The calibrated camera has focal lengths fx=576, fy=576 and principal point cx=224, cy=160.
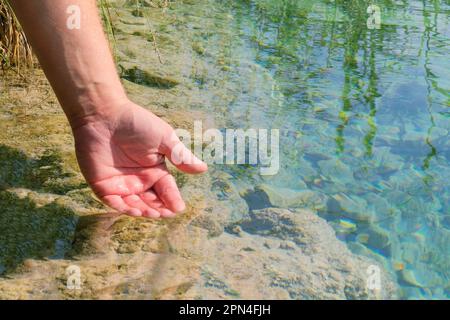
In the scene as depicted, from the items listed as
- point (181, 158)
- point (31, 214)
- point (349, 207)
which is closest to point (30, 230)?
point (31, 214)

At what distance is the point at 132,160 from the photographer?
2.08 m

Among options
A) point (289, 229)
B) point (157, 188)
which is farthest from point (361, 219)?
point (157, 188)

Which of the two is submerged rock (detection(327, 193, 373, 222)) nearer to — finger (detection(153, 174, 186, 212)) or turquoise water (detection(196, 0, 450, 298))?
turquoise water (detection(196, 0, 450, 298))

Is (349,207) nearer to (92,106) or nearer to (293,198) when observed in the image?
(293,198)

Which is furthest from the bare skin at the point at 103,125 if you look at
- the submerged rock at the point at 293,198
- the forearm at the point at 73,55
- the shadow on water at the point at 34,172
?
the submerged rock at the point at 293,198

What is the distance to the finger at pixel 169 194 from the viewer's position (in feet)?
6.73

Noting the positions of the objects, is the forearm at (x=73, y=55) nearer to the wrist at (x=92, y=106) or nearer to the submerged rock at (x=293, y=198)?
the wrist at (x=92, y=106)

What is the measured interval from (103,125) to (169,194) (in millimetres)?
339

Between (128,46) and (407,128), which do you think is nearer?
(407,128)

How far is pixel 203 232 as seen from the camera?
6.72ft

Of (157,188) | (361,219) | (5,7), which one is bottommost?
(361,219)
